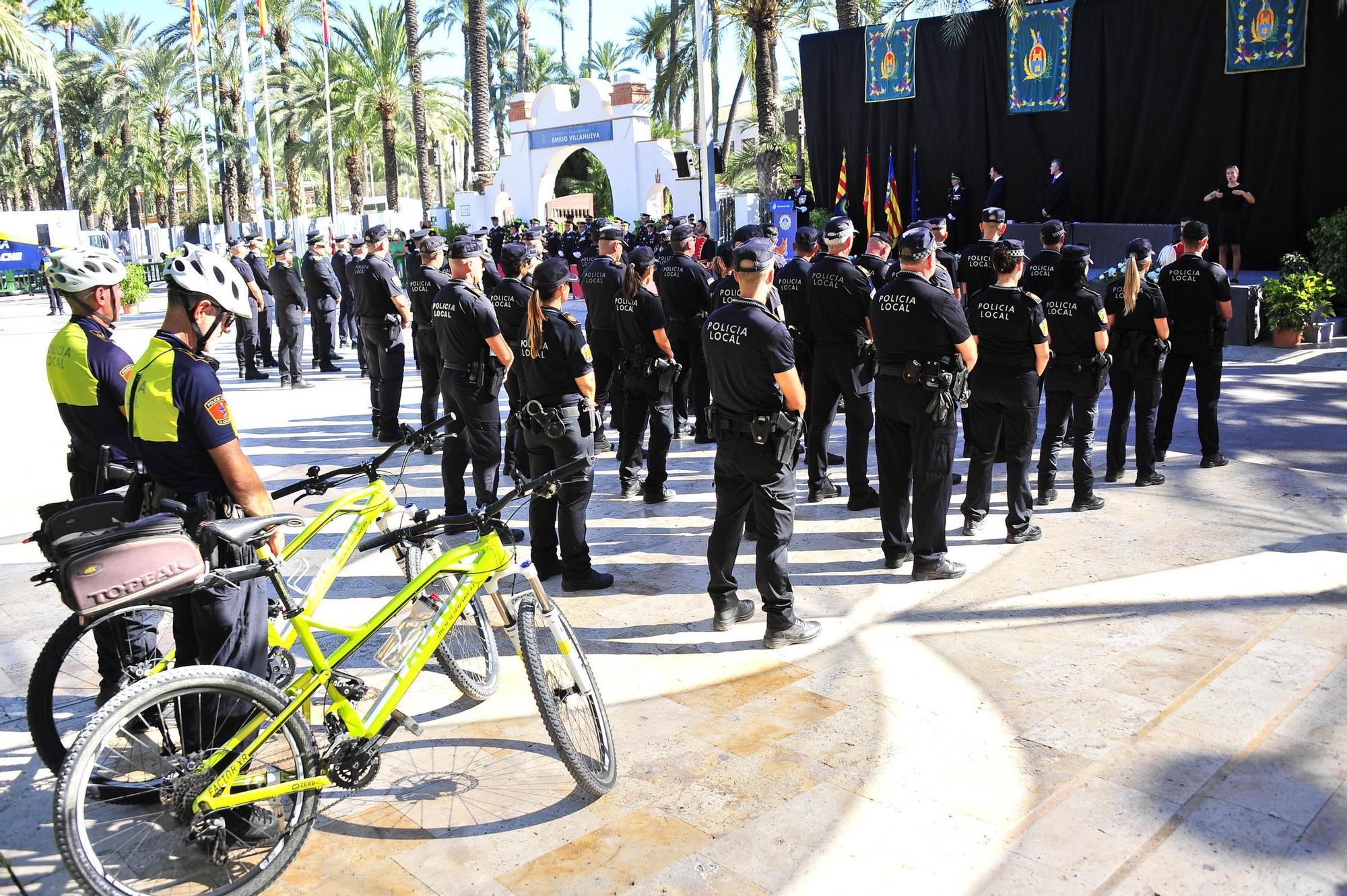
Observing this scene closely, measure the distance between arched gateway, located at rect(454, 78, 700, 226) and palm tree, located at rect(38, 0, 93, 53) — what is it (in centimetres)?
1969

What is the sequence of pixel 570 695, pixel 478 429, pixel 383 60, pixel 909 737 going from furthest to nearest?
pixel 383 60 < pixel 478 429 < pixel 909 737 < pixel 570 695

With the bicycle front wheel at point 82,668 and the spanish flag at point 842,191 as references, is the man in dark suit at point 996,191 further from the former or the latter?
the bicycle front wheel at point 82,668

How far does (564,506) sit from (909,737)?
94.5 inches

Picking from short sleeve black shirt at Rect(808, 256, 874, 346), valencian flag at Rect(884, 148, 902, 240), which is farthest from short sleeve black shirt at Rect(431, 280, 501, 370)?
valencian flag at Rect(884, 148, 902, 240)

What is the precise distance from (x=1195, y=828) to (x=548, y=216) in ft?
135

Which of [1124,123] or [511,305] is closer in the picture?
[511,305]

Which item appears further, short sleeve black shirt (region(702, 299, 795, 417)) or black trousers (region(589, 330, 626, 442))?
black trousers (region(589, 330, 626, 442))

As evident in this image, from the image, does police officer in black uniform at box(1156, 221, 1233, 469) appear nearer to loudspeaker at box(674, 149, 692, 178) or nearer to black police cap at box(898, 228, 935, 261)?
black police cap at box(898, 228, 935, 261)

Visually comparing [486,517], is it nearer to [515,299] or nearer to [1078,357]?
[515,299]

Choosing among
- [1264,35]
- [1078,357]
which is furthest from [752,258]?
[1264,35]

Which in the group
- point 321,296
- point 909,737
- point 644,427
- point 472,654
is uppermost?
point 321,296

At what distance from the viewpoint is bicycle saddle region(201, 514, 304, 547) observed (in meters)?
3.41

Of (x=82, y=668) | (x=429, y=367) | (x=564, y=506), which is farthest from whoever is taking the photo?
(x=429, y=367)

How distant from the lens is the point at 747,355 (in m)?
5.18
